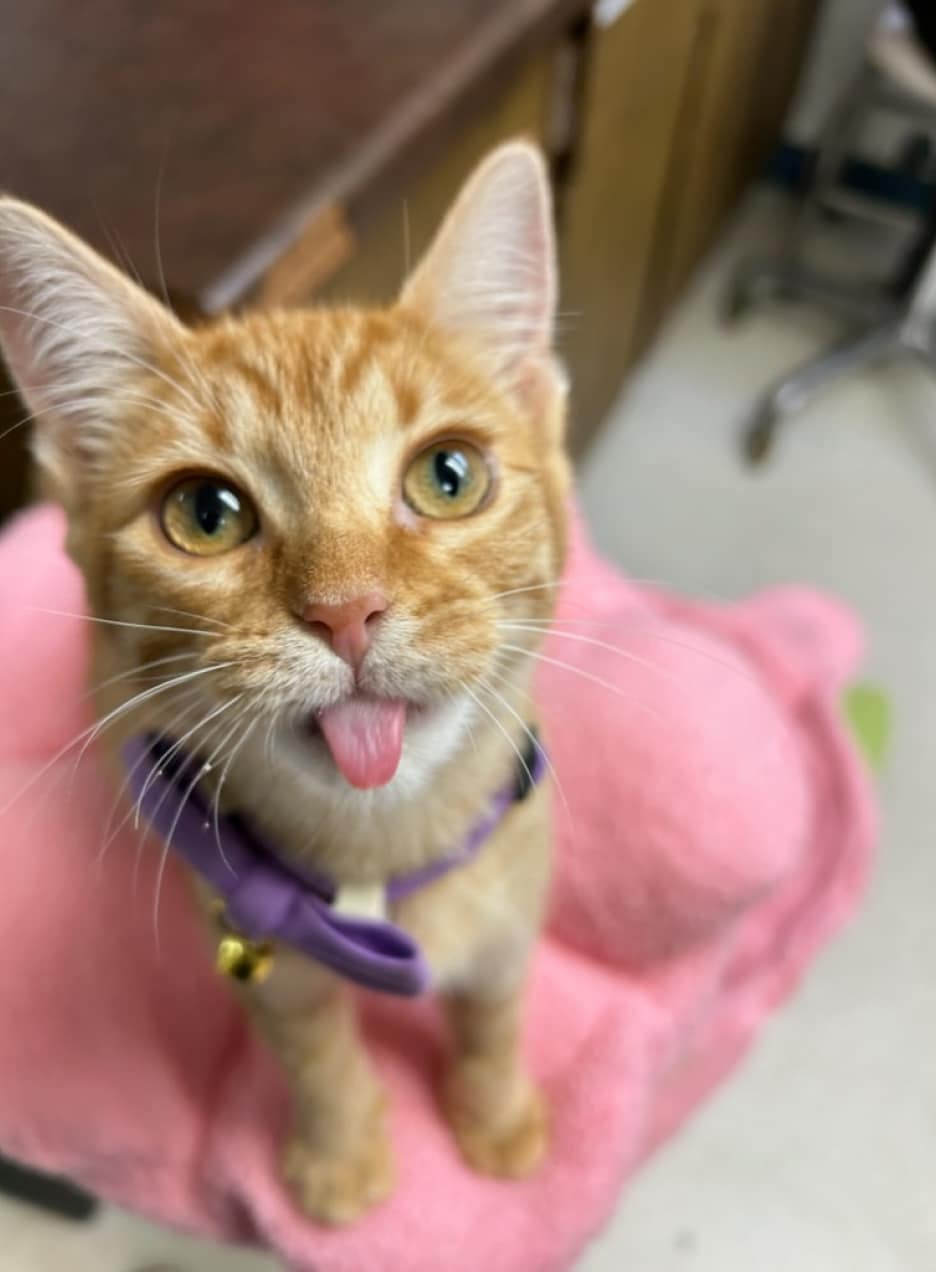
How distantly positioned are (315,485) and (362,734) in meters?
0.12

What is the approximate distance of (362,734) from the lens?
51 centimetres

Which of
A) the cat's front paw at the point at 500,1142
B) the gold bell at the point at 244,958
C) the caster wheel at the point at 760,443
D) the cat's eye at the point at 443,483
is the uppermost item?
the cat's eye at the point at 443,483

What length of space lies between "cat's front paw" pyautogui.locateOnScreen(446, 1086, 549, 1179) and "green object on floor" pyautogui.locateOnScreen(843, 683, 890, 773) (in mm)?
769

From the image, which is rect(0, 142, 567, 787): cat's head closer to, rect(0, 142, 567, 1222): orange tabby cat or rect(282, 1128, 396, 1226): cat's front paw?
rect(0, 142, 567, 1222): orange tabby cat

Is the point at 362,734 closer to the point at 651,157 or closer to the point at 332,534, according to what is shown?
the point at 332,534

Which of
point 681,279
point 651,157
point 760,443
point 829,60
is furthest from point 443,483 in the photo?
point 829,60

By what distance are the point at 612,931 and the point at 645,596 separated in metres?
0.52

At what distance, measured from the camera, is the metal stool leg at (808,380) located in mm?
1877

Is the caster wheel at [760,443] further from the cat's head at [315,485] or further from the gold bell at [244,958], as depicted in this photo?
the gold bell at [244,958]

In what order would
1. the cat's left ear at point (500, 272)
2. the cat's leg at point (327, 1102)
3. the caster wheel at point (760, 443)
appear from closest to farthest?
the cat's left ear at point (500, 272)
the cat's leg at point (327, 1102)
the caster wheel at point (760, 443)

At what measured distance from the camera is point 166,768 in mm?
657

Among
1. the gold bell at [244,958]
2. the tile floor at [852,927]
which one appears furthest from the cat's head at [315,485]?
the tile floor at [852,927]

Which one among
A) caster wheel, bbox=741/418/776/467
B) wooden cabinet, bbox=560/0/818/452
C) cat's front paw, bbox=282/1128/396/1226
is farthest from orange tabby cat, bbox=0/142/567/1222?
caster wheel, bbox=741/418/776/467

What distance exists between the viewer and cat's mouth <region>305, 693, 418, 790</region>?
51cm
